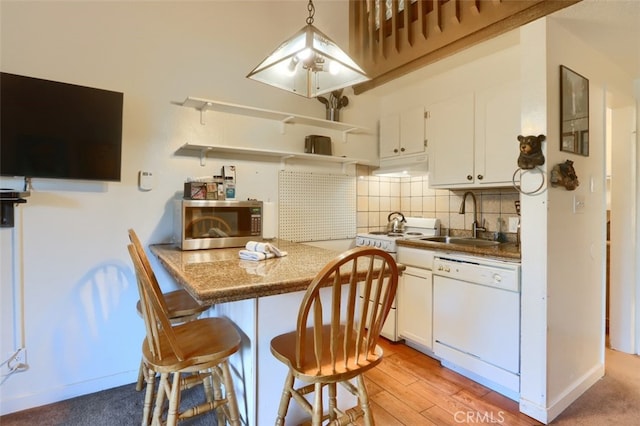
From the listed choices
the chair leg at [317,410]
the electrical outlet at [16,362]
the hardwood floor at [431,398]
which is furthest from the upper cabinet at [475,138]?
the electrical outlet at [16,362]

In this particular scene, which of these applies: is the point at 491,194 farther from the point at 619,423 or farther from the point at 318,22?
the point at 318,22

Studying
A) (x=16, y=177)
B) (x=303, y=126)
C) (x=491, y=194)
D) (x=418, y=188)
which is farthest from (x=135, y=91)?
(x=491, y=194)

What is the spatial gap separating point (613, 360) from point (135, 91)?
398cm

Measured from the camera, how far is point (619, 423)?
1703 mm

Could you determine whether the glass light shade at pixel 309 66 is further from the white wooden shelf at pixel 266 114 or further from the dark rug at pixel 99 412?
the dark rug at pixel 99 412

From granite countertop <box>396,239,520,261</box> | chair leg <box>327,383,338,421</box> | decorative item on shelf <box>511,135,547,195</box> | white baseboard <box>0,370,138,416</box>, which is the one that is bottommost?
white baseboard <box>0,370,138,416</box>

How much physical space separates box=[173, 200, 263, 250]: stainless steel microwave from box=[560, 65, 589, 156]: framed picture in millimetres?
1938

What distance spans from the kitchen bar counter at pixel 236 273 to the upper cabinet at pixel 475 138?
4.59 feet

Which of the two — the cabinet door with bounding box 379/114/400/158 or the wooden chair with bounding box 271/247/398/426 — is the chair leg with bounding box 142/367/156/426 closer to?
the wooden chair with bounding box 271/247/398/426

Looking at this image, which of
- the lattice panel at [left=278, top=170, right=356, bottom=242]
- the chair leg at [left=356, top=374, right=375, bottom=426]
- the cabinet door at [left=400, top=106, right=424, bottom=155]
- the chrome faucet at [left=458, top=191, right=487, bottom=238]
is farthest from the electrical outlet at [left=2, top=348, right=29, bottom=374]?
the chrome faucet at [left=458, top=191, right=487, bottom=238]

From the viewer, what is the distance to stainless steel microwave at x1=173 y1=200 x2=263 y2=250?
1.94 m

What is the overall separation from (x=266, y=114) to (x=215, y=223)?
101cm

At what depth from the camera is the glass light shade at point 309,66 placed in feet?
4.36

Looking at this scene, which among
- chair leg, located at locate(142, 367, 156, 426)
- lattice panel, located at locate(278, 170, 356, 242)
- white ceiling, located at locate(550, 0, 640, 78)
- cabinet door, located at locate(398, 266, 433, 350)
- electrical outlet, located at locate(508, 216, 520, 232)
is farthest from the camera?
lattice panel, located at locate(278, 170, 356, 242)
